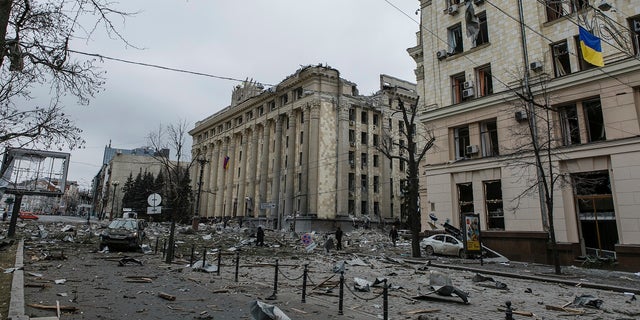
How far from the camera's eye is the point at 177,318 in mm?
6965

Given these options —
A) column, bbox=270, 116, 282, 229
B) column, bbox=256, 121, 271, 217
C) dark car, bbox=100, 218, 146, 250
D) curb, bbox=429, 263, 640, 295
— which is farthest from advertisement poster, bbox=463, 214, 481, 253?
column, bbox=256, 121, 271, 217

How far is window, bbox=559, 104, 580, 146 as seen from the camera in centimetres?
1928

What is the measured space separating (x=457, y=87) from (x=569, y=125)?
720 cm

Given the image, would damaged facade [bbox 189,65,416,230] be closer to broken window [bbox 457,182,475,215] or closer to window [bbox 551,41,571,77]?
broken window [bbox 457,182,475,215]

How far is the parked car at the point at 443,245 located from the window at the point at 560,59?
35.9ft

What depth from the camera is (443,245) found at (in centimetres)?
2302

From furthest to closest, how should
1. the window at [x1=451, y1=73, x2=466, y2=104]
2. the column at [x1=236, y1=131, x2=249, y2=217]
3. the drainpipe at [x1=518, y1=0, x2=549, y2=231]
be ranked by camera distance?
the column at [x1=236, y1=131, x2=249, y2=217] → the window at [x1=451, y1=73, x2=466, y2=104] → the drainpipe at [x1=518, y1=0, x2=549, y2=231]

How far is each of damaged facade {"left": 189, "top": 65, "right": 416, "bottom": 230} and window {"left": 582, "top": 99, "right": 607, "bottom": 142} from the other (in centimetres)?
2907

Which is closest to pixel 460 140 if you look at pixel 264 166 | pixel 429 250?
pixel 429 250

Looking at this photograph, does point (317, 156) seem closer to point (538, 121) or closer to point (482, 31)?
point (482, 31)

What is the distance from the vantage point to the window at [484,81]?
23.1m

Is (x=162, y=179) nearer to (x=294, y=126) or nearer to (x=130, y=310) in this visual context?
(x=294, y=126)

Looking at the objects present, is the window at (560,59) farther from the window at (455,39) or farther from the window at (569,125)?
the window at (455,39)

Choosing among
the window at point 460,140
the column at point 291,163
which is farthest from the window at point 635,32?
the column at point 291,163
